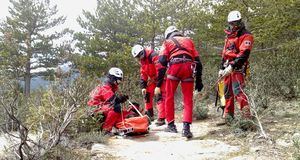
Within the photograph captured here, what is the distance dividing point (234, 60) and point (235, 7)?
1018 centimetres

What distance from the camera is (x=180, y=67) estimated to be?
7609 mm

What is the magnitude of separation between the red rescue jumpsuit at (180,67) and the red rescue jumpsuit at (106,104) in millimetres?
1115

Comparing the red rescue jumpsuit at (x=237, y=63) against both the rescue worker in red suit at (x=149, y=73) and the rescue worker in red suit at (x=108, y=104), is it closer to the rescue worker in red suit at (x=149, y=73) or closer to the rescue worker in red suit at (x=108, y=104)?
the rescue worker in red suit at (x=149, y=73)

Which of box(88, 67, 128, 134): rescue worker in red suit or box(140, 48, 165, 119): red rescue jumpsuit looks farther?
box(140, 48, 165, 119): red rescue jumpsuit

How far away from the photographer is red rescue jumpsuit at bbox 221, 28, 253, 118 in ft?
25.1

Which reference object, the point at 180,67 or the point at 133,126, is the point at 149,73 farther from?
the point at 180,67

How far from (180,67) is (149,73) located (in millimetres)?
1956

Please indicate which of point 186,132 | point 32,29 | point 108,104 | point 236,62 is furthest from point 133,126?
point 32,29

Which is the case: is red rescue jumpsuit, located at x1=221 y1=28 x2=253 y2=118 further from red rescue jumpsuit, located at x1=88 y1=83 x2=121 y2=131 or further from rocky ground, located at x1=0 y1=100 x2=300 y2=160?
red rescue jumpsuit, located at x1=88 y1=83 x2=121 y2=131

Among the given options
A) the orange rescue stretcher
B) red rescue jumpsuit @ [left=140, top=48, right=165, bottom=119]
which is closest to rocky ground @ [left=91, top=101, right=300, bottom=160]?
the orange rescue stretcher

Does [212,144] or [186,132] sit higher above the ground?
[186,132]

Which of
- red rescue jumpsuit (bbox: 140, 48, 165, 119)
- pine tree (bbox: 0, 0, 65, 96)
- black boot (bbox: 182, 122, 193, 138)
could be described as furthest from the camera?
pine tree (bbox: 0, 0, 65, 96)

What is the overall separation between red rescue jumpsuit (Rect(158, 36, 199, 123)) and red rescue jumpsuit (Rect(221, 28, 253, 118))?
78 cm

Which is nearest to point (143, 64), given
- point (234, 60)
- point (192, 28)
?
point (234, 60)
